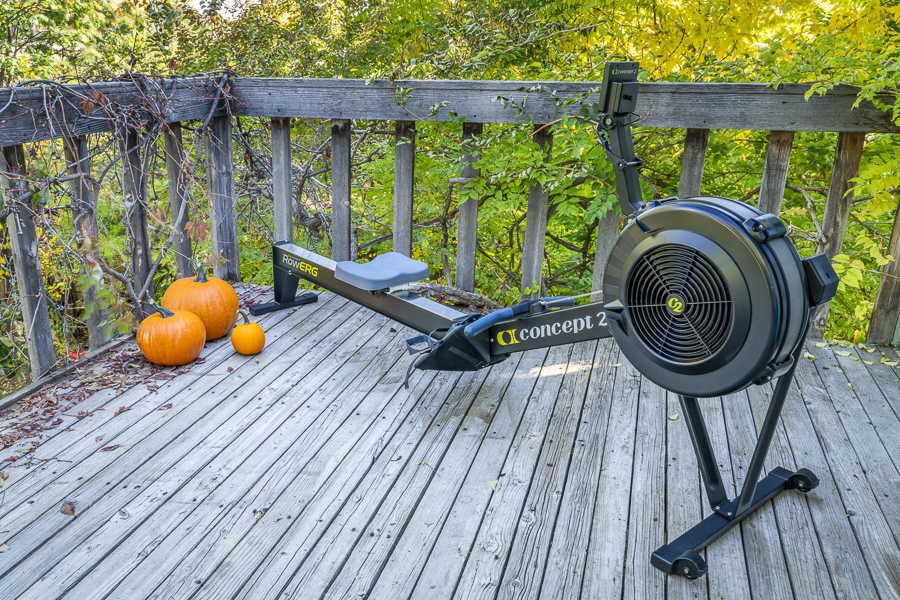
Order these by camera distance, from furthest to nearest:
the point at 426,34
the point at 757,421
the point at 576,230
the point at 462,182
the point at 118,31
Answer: the point at 118,31 → the point at 426,34 → the point at 576,230 → the point at 462,182 → the point at 757,421

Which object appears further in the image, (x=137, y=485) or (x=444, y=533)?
(x=137, y=485)

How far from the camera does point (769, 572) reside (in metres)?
1.56

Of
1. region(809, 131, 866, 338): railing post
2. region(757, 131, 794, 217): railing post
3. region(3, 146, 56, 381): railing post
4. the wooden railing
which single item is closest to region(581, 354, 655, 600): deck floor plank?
the wooden railing

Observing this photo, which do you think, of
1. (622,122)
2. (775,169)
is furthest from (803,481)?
(775,169)

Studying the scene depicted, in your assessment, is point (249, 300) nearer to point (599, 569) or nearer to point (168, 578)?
point (168, 578)

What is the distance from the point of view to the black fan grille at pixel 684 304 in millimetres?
1434

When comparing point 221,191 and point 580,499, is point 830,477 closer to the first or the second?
point 580,499

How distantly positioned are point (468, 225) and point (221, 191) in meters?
1.35

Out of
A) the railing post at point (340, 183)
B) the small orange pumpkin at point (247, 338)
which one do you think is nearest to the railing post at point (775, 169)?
the railing post at point (340, 183)

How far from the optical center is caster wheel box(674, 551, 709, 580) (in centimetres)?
152

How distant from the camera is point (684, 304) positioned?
1.48m

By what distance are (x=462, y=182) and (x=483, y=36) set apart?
174cm

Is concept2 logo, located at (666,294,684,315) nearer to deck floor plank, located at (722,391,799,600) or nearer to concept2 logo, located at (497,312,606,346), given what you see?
concept2 logo, located at (497,312,606,346)

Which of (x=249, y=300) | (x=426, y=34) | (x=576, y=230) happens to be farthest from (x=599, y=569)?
(x=426, y=34)
